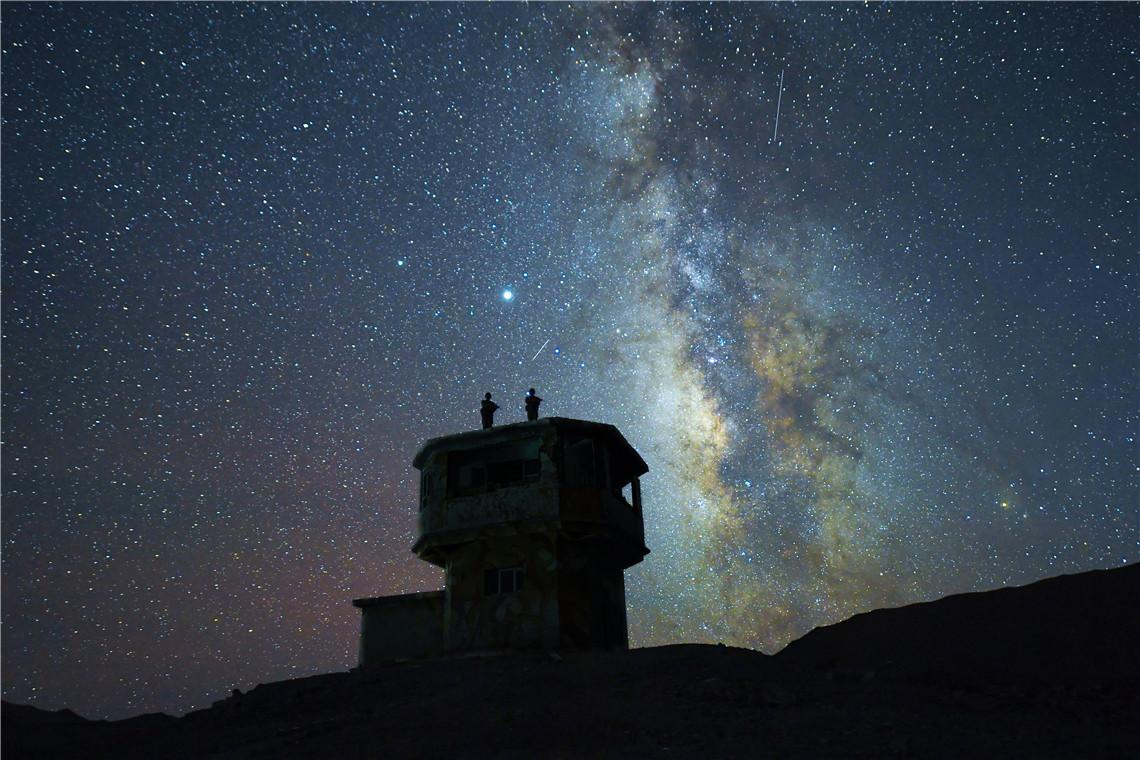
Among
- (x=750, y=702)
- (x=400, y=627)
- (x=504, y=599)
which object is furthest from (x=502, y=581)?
(x=750, y=702)

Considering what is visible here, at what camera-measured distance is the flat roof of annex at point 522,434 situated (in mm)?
28062

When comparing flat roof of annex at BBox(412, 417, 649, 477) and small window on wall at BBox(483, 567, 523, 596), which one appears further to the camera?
flat roof of annex at BBox(412, 417, 649, 477)

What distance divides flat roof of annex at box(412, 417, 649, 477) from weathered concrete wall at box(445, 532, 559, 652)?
3506 mm

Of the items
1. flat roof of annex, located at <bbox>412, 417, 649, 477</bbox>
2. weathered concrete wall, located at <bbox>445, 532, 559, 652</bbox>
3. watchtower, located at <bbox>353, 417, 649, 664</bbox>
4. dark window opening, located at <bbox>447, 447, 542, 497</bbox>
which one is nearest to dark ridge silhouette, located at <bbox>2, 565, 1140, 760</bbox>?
weathered concrete wall, located at <bbox>445, 532, 559, 652</bbox>

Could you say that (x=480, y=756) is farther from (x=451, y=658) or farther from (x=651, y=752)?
(x=451, y=658)

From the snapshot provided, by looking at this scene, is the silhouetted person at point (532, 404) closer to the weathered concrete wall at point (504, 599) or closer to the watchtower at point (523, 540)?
the watchtower at point (523, 540)

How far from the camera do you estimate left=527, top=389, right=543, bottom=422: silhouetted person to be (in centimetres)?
3136

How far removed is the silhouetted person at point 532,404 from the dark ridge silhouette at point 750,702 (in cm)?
969

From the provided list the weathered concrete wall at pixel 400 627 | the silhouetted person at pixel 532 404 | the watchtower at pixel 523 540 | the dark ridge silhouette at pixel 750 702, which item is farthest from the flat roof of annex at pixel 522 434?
the dark ridge silhouette at pixel 750 702

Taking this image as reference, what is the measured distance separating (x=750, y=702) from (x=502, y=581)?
12.5 meters

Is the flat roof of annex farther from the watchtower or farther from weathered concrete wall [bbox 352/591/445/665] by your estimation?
weathered concrete wall [bbox 352/591/445/665]

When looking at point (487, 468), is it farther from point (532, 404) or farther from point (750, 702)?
point (750, 702)

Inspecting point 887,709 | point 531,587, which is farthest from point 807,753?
point 531,587

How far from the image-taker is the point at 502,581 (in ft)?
89.0
